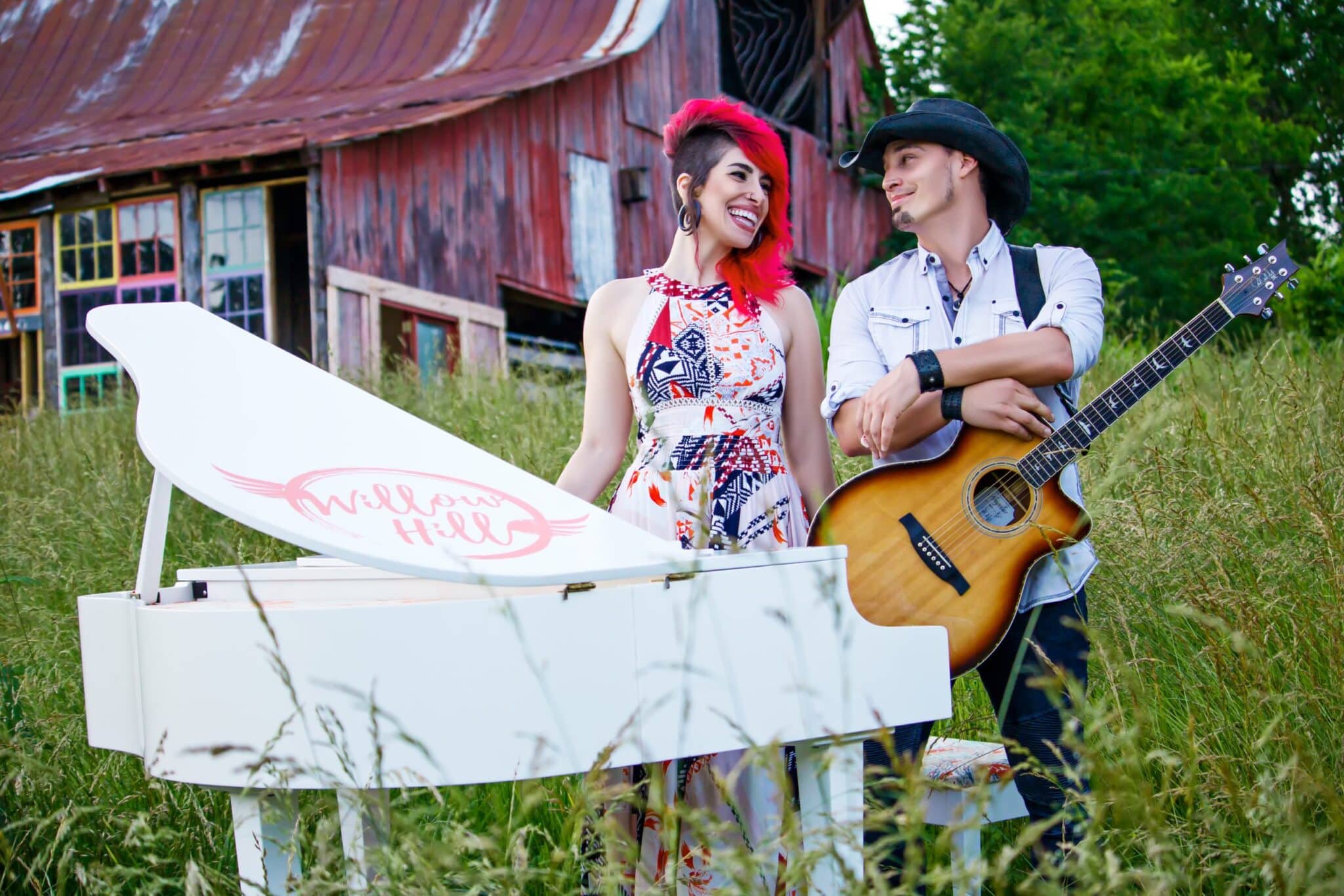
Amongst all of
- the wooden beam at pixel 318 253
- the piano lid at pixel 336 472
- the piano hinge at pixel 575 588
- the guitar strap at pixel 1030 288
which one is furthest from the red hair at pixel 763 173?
the wooden beam at pixel 318 253

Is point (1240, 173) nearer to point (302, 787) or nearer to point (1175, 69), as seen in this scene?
point (1175, 69)

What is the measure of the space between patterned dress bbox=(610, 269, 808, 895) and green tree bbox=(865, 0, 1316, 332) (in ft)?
48.1

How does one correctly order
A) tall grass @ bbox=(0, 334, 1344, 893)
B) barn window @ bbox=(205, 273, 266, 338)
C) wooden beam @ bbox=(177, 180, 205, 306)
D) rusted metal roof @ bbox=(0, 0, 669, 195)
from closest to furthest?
tall grass @ bbox=(0, 334, 1344, 893) < wooden beam @ bbox=(177, 180, 205, 306) < barn window @ bbox=(205, 273, 266, 338) < rusted metal roof @ bbox=(0, 0, 669, 195)

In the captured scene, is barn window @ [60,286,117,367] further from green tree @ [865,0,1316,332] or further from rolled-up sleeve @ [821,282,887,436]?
green tree @ [865,0,1316,332]

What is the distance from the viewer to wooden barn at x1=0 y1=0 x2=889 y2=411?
1057cm

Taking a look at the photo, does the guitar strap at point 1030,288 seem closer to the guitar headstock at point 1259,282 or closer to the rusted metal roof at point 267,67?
the guitar headstock at point 1259,282

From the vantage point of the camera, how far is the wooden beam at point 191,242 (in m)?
10.9

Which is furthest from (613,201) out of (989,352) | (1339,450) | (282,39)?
(989,352)

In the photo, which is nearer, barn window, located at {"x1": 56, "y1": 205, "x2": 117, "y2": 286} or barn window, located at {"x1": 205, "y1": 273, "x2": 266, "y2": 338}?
barn window, located at {"x1": 205, "y1": 273, "x2": 266, "y2": 338}

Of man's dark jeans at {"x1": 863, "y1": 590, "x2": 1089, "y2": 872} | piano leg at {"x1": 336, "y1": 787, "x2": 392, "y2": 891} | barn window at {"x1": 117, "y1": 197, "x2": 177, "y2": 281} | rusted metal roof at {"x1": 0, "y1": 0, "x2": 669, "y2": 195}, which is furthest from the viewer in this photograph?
barn window at {"x1": 117, "y1": 197, "x2": 177, "y2": 281}

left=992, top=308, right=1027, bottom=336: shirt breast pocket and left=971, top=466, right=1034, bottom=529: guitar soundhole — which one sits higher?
left=992, top=308, right=1027, bottom=336: shirt breast pocket

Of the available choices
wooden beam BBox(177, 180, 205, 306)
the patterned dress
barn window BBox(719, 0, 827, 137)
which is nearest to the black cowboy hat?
the patterned dress

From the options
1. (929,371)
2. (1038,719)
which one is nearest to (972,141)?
(929,371)

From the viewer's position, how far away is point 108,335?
245 centimetres
